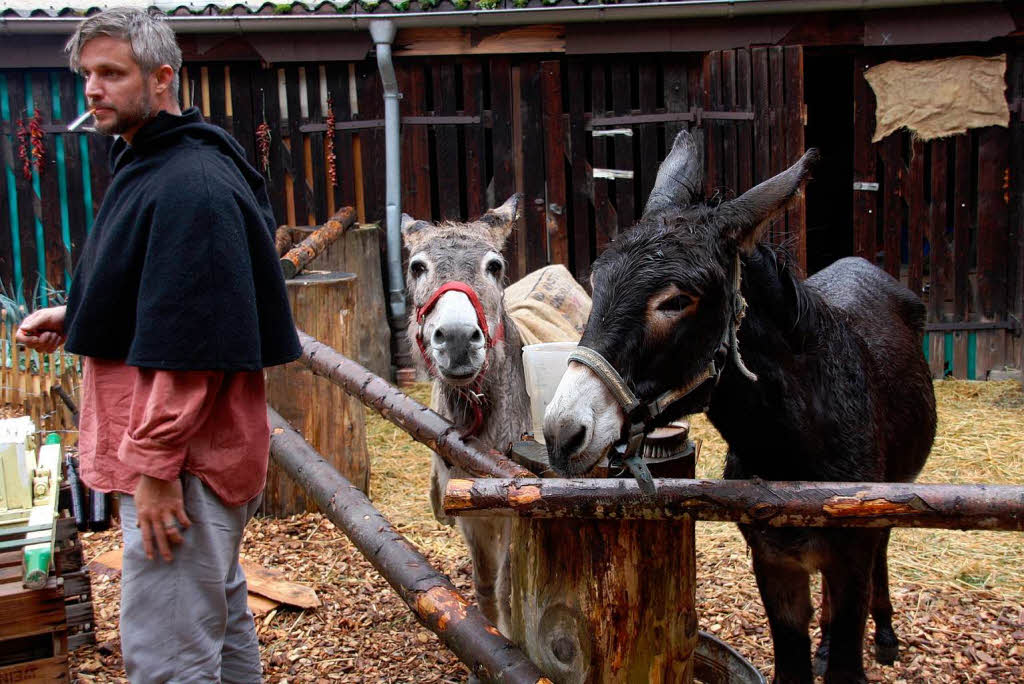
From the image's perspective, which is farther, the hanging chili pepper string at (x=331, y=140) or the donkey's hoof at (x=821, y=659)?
the hanging chili pepper string at (x=331, y=140)

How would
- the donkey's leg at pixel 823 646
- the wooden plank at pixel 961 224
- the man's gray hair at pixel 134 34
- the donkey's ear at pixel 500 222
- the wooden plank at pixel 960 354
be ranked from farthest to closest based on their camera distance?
the wooden plank at pixel 960 354 < the wooden plank at pixel 961 224 < the donkey's ear at pixel 500 222 < the donkey's leg at pixel 823 646 < the man's gray hair at pixel 134 34

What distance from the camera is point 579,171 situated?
837 centimetres

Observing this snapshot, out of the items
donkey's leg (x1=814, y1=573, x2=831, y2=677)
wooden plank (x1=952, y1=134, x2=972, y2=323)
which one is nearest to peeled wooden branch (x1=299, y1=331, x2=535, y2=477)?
donkey's leg (x1=814, y1=573, x2=831, y2=677)

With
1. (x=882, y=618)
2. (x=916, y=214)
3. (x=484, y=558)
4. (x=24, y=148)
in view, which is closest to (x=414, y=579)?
(x=484, y=558)

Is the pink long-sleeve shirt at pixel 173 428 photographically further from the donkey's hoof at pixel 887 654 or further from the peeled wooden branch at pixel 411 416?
the donkey's hoof at pixel 887 654

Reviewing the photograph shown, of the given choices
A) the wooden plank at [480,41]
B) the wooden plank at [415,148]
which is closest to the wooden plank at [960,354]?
the wooden plank at [480,41]

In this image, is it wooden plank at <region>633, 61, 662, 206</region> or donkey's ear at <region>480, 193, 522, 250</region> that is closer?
donkey's ear at <region>480, 193, 522, 250</region>

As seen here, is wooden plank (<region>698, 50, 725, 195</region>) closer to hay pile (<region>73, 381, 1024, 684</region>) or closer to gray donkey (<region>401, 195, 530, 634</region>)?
hay pile (<region>73, 381, 1024, 684</region>)

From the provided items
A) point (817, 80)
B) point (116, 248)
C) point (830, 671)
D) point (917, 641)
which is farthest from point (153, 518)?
point (817, 80)

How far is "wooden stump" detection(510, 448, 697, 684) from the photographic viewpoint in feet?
7.20

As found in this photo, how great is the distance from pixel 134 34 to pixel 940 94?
754 cm

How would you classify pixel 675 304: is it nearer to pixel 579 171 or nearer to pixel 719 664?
pixel 719 664

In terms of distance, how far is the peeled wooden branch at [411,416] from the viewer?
2.78 m

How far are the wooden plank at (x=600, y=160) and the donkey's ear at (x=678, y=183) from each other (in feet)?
18.2
